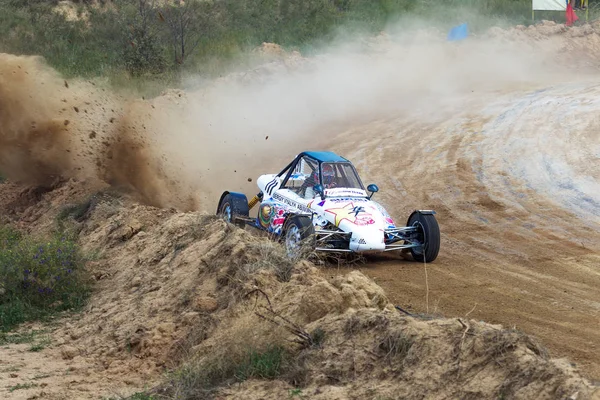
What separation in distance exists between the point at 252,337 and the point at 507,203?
1005cm

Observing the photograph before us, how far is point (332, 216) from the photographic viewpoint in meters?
11.8

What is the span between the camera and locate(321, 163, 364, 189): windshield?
12.4 meters

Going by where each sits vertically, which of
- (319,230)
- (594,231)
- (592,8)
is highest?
(592,8)

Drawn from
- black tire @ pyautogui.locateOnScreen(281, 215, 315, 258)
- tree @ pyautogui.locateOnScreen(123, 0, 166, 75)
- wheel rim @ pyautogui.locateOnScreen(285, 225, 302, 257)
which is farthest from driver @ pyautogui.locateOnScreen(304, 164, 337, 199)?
tree @ pyautogui.locateOnScreen(123, 0, 166, 75)

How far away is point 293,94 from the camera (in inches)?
1011

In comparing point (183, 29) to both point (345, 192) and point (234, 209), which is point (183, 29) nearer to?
point (234, 209)

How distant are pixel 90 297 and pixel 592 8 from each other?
32.8 metres

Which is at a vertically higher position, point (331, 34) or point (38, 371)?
point (331, 34)

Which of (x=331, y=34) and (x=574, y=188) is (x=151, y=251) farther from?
(x=331, y=34)

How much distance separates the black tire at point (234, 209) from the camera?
1325 cm

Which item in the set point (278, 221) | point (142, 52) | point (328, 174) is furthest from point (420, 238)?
point (142, 52)

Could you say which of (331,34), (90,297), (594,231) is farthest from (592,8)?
(90,297)

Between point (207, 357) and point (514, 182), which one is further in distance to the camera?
point (514, 182)

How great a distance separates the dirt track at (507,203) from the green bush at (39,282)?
13.0 ft
